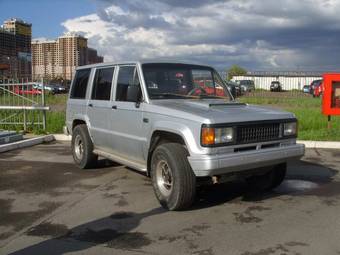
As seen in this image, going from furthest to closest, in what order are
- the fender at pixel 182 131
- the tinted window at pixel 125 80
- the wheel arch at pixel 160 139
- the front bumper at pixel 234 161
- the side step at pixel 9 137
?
the side step at pixel 9 137
the tinted window at pixel 125 80
the wheel arch at pixel 160 139
the fender at pixel 182 131
the front bumper at pixel 234 161

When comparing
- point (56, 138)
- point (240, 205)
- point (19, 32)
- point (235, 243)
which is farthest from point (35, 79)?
point (19, 32)

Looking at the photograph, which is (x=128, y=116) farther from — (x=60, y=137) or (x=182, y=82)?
(x=60, y=137)

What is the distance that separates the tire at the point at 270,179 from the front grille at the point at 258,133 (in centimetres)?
82

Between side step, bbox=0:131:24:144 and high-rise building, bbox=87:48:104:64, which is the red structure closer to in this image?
side step, bbox=0:131:24:144

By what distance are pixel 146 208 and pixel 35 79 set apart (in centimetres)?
891

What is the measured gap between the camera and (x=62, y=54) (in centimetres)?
5169

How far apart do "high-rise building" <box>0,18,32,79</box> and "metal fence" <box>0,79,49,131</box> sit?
22.7 meters

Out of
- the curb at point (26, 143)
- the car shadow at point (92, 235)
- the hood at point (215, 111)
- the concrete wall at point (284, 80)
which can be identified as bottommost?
the car shadow at point (92, 235)

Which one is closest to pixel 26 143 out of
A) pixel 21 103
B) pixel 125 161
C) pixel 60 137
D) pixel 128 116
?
pixel 60 137

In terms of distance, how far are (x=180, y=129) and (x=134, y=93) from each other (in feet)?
3.76

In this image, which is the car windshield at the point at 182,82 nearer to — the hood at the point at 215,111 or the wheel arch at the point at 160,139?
the hood at the point at 215,111

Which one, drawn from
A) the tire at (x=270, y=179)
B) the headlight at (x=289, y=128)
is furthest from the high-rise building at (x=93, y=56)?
the headlight at (x=289, y=128)

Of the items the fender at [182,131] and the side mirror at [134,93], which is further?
the side mirror at [134,93]

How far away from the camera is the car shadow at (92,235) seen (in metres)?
4.51
